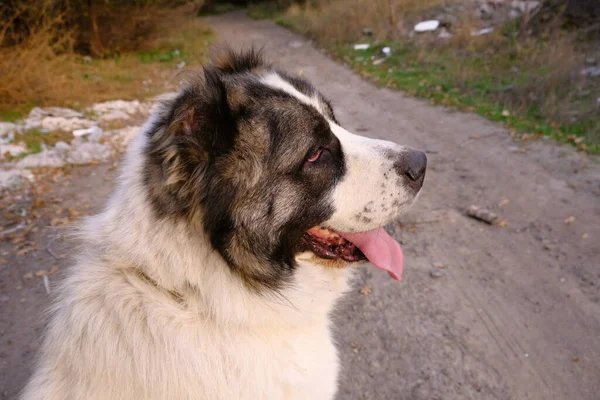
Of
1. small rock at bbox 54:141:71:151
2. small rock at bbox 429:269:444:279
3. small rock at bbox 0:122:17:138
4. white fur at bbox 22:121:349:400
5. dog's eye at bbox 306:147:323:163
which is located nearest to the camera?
white fur at bbox 22:121:349:400

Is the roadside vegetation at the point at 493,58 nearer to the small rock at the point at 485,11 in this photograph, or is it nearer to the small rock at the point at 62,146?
the small rock at the point at 485,11

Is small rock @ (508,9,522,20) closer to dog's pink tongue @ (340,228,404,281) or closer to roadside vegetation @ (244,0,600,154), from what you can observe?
roadside vegetation @ (244,0,600,154)

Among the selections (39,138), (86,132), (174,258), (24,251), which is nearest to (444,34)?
(86,132)

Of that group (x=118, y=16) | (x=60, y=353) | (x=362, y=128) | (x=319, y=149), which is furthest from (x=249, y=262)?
(x=118, y=16)

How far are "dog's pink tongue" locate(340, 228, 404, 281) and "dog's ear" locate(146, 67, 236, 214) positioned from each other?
0.90 metres

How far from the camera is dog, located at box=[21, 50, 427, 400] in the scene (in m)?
1.97

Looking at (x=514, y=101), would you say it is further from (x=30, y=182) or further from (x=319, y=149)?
(x=30, y=182)

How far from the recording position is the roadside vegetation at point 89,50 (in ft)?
31.6

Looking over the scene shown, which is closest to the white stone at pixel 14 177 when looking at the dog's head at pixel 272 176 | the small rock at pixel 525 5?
the dog's head at pixel 272 176

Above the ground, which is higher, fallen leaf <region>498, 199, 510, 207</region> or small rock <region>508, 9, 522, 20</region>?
fallen leaf <region>498, 199, 510, 207</region>

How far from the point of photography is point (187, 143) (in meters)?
2.00

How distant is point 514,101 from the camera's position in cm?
869

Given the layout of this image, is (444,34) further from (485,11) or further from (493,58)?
(493,58)

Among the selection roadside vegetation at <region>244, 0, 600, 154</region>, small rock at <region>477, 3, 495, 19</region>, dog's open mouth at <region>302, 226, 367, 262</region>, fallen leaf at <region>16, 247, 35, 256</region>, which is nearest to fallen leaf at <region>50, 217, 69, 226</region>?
fallen leaf at <region>16, 247, 35, 256</region>
